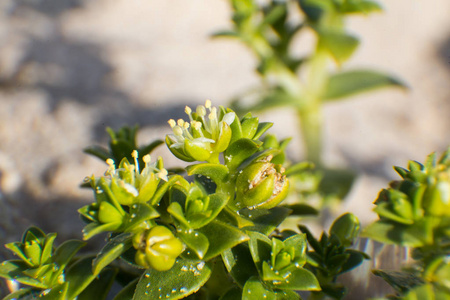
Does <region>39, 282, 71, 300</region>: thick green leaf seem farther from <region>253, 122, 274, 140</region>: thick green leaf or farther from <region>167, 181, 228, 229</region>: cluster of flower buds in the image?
<region>253, 122, 274, 140</region>: thick green leaf

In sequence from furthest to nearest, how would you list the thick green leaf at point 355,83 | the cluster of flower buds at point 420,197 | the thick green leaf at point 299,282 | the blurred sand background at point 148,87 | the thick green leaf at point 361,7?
the thick green leaf at point 355,83, the blurred sand background at point 148,87, the thick green leaf at point 361,7, the thick green leaf at point 299,282, the cluster of flower buds at point 420,197

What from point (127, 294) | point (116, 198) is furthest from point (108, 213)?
point (127, 294)

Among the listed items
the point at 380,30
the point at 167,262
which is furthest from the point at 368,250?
the point at 380,30

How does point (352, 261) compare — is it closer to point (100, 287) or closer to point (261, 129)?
point (261, 129)

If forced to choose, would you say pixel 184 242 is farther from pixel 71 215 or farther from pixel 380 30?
pixel 380 30

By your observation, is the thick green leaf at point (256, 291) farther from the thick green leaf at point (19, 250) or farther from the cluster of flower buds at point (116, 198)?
the thick green leaf at point (19, 250)

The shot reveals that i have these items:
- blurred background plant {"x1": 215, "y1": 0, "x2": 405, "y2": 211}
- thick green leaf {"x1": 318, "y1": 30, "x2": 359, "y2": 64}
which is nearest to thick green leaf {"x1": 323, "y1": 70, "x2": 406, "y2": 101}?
blurred background plant {"x1": 215, "y1": 0, "x2": 405, "y2": 211}

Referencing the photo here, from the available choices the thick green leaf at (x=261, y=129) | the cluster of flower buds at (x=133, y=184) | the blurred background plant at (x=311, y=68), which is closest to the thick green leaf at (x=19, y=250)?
the cluster of flower buds at (x=133, y=184)

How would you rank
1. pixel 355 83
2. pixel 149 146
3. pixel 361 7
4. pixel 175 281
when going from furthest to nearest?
pixel 355 83, pixel 361 7, pixel 149 146, pixel 175 281
